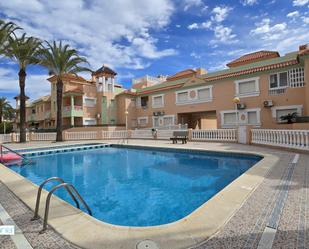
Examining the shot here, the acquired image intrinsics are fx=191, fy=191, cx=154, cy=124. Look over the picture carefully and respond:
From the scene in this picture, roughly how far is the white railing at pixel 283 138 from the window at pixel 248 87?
6.77m

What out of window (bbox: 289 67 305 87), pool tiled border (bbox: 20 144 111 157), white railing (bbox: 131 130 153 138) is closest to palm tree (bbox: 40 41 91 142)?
pool tiled border (bbox: 20 144 111 157)

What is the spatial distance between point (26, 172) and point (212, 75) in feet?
68.3

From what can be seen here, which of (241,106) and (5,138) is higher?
(241,106)

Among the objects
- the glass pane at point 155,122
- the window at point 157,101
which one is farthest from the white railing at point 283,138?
the glass pane at point 155,122

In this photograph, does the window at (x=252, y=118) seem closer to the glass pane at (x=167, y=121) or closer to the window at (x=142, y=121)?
the glass pane at (x=167, y=121)

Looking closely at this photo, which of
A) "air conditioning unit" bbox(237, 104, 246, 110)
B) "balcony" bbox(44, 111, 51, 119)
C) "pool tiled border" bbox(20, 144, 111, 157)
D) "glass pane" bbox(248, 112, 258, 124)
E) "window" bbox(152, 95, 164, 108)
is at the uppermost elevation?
"window" bbox(152, 95, 164, 108)

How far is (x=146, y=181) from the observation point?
816 cm

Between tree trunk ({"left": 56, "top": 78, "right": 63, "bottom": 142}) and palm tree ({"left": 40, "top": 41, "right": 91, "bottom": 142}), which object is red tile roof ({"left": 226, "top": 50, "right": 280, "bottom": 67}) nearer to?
palm tree ({"left": 40, "top": 41, "right": 91, "bottom": 142})

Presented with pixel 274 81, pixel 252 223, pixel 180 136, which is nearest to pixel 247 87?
pixel 274 81

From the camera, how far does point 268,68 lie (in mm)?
18625

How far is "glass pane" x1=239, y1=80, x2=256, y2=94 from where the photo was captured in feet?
65.8

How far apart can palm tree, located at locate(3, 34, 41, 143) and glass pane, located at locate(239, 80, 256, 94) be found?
22.1 meters

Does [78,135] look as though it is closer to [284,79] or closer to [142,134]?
[142,134]

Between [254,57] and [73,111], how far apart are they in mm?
26355
